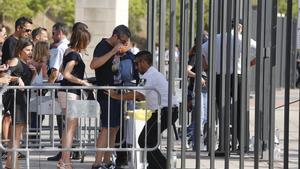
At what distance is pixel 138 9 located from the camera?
68.4 metres

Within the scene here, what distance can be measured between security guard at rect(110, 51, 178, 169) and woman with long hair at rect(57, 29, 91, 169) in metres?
0.53

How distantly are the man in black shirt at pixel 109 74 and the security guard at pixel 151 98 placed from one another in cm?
35

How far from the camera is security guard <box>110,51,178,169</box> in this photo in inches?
450

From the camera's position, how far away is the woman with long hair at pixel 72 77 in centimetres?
1172

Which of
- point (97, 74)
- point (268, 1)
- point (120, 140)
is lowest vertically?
point (120, 140)

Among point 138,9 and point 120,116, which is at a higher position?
point 138,9

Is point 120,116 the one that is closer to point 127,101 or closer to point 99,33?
point 127,101

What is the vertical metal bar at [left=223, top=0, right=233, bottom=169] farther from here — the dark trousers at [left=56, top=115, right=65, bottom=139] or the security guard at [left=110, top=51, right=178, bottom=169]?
the dark trousers at [left=56, top=115, right=65, bottom=139]

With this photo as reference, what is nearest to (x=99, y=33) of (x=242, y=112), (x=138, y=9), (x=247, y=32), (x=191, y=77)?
(x=191, y=77)

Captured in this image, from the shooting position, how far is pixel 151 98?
449 inches

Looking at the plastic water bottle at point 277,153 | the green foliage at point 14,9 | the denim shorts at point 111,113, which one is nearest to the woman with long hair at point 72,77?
the denim shorts at point 111,113

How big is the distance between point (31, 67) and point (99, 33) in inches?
689

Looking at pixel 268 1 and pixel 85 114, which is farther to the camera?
pixel 268 1

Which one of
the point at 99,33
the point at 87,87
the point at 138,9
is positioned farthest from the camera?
the point at 138,9
